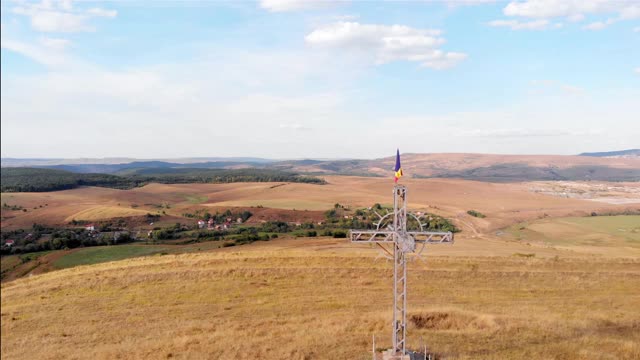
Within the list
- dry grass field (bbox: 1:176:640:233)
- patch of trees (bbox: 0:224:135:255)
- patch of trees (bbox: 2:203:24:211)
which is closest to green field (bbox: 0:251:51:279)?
patch of trees (bbox: 0:224:135:255)

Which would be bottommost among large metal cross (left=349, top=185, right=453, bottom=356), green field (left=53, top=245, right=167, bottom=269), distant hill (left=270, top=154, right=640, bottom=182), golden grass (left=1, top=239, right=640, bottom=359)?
green field (left=53, top=245, right=167, bottom=269)

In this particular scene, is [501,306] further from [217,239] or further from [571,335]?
[217,239]

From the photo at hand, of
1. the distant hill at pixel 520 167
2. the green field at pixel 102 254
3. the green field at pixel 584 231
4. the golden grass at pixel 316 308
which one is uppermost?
the distant hill at pixel 520 167

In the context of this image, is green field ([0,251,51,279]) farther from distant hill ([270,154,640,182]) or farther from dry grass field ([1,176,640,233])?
distant hill ([270,154,640,182])

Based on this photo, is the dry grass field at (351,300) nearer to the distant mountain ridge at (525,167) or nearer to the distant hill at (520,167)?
the distant mountain ridge at (525,167)

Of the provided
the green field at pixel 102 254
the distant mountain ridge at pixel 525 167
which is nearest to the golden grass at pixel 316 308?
the green field at pixel 102 254

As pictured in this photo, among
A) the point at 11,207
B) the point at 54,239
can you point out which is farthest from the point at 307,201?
the point at 11,207
